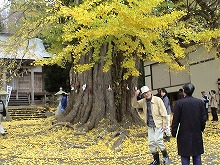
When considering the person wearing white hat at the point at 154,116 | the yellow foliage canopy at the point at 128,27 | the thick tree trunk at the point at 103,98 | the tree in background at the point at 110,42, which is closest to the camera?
the person wearing white hat at the point at 154,116

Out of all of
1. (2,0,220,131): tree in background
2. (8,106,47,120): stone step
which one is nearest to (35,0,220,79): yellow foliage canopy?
(2,0,220,131): tree in background

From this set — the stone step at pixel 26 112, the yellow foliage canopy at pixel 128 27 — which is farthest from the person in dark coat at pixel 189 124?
the stone step at pixel 26 112

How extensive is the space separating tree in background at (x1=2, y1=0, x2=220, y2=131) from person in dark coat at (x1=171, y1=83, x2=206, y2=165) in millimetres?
3361

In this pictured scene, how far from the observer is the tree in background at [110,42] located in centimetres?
838

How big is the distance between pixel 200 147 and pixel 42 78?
2683 centimetres

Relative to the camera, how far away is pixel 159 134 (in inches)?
268

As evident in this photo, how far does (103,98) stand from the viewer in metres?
12.3

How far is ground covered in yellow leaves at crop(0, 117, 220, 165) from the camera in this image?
805 centimetres

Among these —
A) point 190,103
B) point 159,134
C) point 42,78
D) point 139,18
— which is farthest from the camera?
point 42,78

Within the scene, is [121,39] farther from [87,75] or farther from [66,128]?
[66,128]

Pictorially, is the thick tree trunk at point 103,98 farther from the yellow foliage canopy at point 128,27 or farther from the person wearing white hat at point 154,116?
the person wearing white hat at point 154,116

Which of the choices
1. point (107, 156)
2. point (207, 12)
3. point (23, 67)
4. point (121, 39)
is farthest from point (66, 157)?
point (23, 67)

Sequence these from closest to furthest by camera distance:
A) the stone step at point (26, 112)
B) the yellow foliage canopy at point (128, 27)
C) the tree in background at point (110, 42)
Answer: the yellow foliage canopy at point (128, 27), the tree in background at point (110, 42), the stone step at point (26, 112)

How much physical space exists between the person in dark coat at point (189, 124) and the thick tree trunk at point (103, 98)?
657 centimetres
